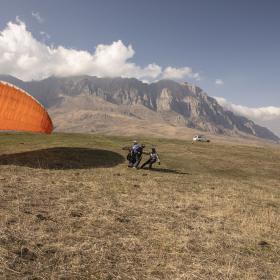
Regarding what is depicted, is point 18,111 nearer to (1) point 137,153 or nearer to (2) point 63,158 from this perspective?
(2) point 63,158

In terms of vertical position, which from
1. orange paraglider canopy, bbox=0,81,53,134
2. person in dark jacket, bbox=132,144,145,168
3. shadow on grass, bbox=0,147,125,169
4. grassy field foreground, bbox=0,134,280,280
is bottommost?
grassy field foreground, bbox=0,134,280,280

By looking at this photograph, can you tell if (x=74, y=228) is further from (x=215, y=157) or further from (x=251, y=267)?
(x=215, y=157)

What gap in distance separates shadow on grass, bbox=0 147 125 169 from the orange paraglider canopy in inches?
97.3

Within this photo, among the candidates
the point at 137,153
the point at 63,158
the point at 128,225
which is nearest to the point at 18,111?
the point at 63,158

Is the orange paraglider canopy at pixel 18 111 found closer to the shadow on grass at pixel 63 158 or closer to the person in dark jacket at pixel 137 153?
the shadow on grass at pixel 63 158

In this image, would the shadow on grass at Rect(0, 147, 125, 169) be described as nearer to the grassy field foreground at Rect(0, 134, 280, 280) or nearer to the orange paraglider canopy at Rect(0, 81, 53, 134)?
the grassy field foreground at Rect(0, 134, 280, 280)

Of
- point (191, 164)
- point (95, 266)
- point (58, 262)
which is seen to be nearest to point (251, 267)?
point (95, 266)

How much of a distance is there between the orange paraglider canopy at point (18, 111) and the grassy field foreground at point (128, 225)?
277cm

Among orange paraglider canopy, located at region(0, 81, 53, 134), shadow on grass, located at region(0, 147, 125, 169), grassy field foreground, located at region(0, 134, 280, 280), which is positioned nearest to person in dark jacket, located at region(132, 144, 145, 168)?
grassy field foreground, located at region(0, 134, 280, 280)

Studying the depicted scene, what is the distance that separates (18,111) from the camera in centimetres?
2844

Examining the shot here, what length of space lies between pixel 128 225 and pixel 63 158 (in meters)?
17.3

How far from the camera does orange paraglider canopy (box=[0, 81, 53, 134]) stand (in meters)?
27.7

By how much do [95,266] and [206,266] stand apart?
3433 mm

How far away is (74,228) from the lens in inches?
522
